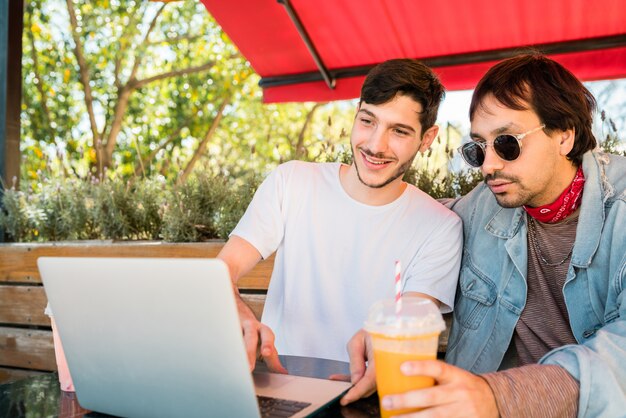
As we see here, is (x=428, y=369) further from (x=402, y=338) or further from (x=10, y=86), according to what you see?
(x=10, y=86)

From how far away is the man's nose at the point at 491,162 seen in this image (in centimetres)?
193

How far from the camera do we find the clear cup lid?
1030 mm

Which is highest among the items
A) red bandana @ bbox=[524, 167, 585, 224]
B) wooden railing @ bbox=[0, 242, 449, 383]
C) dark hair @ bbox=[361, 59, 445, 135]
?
dark hair @ bbox=[361, 59, 445, 135]

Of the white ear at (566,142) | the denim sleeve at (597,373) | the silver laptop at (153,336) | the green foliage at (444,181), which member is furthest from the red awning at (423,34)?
the silver laptop at (153,336)

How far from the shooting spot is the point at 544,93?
1.95 meters

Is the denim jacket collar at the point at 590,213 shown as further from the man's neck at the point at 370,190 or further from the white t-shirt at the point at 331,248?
the man's neck at the point at 370,190

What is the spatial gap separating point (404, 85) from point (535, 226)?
652 mm

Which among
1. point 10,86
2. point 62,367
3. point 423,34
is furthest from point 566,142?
point 10,86

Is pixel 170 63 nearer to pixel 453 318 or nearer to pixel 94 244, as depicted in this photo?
pixel 94 244

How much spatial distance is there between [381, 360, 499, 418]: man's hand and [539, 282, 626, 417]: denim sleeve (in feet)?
0.83

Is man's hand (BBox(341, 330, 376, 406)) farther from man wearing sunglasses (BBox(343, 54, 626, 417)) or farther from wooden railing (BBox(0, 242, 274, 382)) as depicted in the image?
wooden railing (BBox(0, 242, 274, 382))

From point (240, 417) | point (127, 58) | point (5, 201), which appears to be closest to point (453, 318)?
point (240, 417)

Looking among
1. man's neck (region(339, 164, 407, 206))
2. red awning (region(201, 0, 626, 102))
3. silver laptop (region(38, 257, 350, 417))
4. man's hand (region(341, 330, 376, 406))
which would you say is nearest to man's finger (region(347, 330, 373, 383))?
man's hand (region(341, 330, 376, 406))

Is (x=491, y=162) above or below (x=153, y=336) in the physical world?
above
